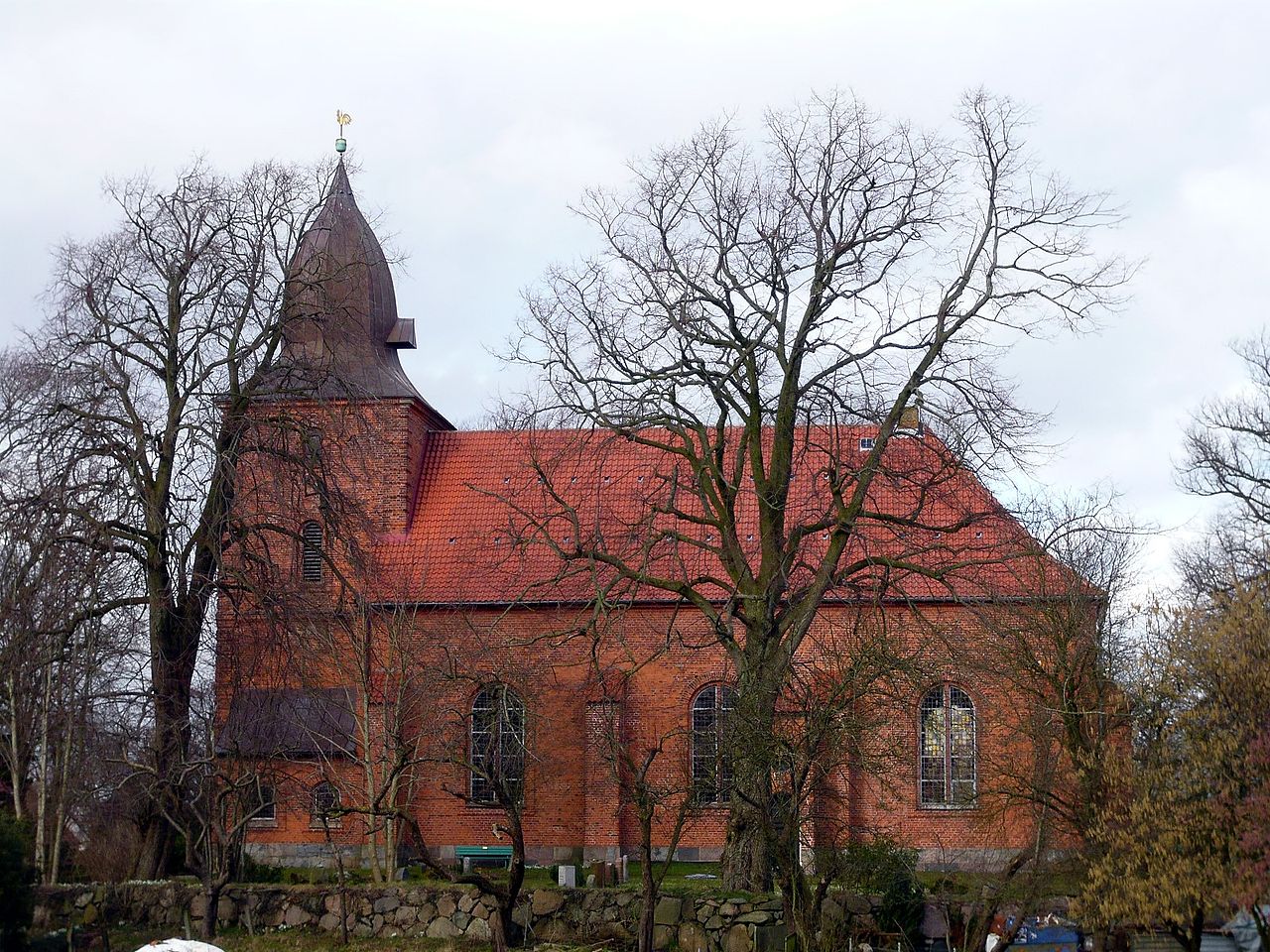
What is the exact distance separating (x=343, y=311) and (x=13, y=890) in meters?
10.6

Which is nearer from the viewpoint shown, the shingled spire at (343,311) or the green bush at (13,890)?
the green bush at (13,890)

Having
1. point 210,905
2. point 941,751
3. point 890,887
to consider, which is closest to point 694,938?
point 890,887

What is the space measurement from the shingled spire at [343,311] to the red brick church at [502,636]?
0.08 meters

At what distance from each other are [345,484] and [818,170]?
15058 millimetres

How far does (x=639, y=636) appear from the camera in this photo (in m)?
32.3

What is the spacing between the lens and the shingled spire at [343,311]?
23641 millimetres

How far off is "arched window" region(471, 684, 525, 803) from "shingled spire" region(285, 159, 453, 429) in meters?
5.98

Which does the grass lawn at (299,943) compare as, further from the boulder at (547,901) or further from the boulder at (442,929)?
→ the boulder at (547,901)

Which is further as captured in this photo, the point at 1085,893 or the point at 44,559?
the point at 44,559

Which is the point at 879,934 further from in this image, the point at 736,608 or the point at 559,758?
the point at 559,758

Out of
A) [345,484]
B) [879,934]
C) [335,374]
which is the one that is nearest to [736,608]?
[879,934]

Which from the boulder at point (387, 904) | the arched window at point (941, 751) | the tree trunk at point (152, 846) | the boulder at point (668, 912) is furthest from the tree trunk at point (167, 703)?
the arched window at point (941, 751)

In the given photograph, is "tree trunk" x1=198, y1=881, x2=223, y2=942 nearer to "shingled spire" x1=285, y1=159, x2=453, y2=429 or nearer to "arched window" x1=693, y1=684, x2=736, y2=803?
"arched window" x1=693, y1=684, x2=736, y2=803

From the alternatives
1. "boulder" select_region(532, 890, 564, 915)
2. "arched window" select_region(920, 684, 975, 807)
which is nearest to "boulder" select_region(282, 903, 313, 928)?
"boulder" select_region(532, 890, 564, 915)
